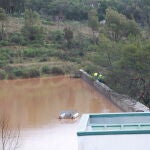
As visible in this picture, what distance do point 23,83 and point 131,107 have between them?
355 inches

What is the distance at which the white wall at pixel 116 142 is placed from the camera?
4164 mm

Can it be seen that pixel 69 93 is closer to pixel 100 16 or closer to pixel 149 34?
pixel 149 34

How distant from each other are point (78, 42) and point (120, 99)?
12060 millimetres

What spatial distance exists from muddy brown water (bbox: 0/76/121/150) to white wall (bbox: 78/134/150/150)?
5.20 meters

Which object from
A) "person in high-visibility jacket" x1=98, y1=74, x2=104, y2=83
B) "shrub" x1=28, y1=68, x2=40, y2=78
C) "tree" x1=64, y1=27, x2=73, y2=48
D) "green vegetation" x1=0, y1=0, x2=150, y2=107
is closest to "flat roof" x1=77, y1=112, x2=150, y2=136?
"green vegetation" x1=0, y1=0, x2=150, y2=107

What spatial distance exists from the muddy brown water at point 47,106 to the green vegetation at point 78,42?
94 cm

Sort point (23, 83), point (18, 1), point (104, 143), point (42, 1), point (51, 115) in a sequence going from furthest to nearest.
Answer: point (42, 1) → point (18, 1) → point (23, 83) → point (51, 115) → point (104, 143)

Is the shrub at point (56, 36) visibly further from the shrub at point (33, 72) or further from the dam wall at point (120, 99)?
the dam wall at point (120, 99)

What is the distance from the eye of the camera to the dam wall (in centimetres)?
1216

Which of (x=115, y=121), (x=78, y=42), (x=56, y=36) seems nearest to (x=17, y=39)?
(x=56, y=36)

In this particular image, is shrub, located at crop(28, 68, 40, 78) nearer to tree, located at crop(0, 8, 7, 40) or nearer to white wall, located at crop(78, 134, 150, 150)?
tree, located at crop(0, 8, 7, 40)

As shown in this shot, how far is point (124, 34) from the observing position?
21.4 m

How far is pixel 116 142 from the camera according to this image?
4176 millimetres

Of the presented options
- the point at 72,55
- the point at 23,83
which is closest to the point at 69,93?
the point at 23,83
